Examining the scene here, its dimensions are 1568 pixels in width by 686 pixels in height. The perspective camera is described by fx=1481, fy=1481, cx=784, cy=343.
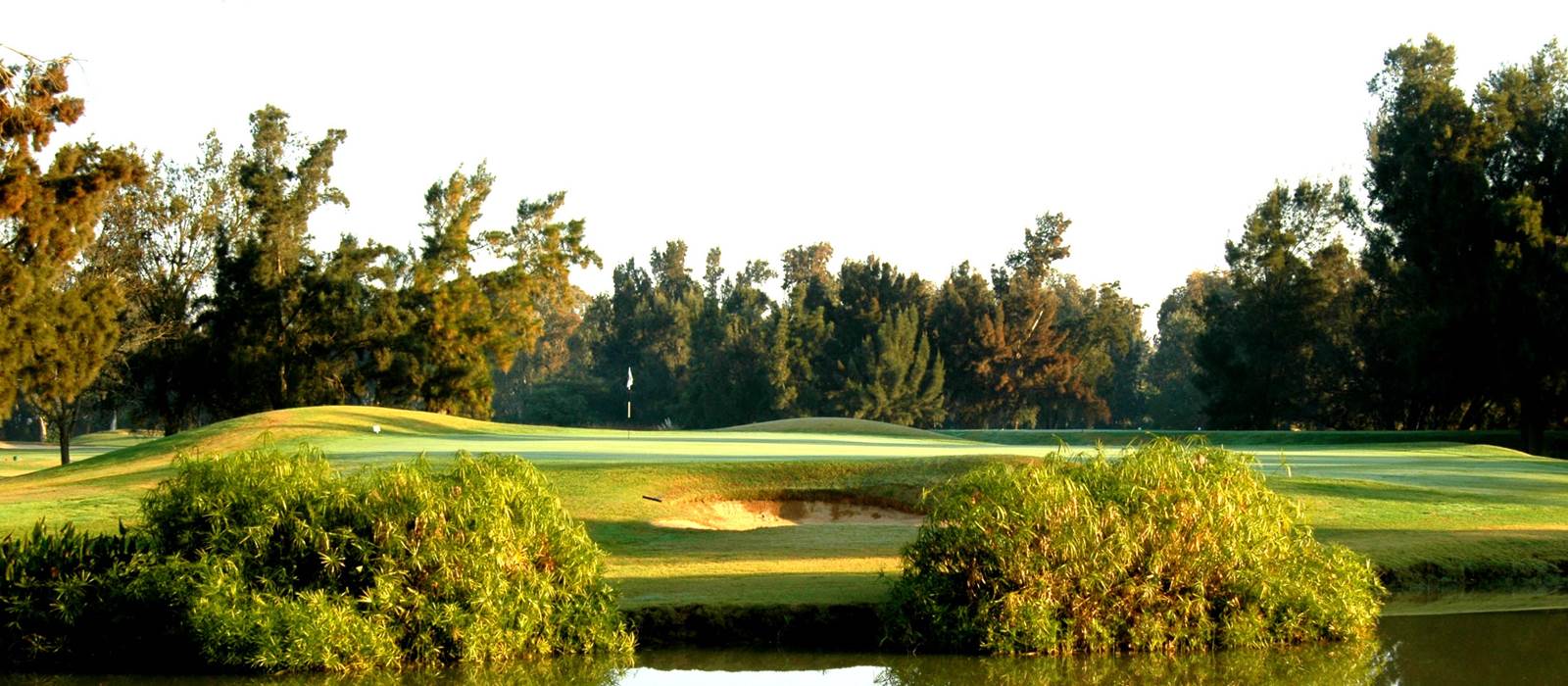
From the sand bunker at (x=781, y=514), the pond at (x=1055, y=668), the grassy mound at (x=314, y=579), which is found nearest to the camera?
the pond at (x=1055, y=668)

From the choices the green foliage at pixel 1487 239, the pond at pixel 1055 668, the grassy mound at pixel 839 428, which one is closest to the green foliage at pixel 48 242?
the pond at pixel 1055 668

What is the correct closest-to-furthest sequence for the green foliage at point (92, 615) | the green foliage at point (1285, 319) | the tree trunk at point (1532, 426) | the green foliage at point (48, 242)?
1. the green foliage at point (92, 615)
2. the green foliage at point (48, 242)
3. the tree trunk at point (1532, 426)
4. the green foliage at point (1285, 319)

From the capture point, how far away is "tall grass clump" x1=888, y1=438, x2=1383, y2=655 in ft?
44.0

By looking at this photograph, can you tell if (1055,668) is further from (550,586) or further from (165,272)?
(165,272)

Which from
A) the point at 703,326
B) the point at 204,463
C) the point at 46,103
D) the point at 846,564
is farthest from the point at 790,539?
the point at 703,326

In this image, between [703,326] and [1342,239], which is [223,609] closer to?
[1342,239]

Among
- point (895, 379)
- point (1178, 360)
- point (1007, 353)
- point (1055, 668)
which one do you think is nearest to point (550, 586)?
point (1055, 668)

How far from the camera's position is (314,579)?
13273 millimetres

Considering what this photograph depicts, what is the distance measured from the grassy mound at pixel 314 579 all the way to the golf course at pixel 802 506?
4.76 ft

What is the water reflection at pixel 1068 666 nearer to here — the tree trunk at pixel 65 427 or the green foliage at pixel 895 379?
the tree trunk at pixel 65 427

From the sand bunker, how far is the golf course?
0.09 ft

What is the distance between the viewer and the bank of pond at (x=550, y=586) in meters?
13.0

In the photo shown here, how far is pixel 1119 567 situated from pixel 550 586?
519cm

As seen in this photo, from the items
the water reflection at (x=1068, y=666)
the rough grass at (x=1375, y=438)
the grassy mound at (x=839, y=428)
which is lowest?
the water reflection at (x=1068, y=666)
